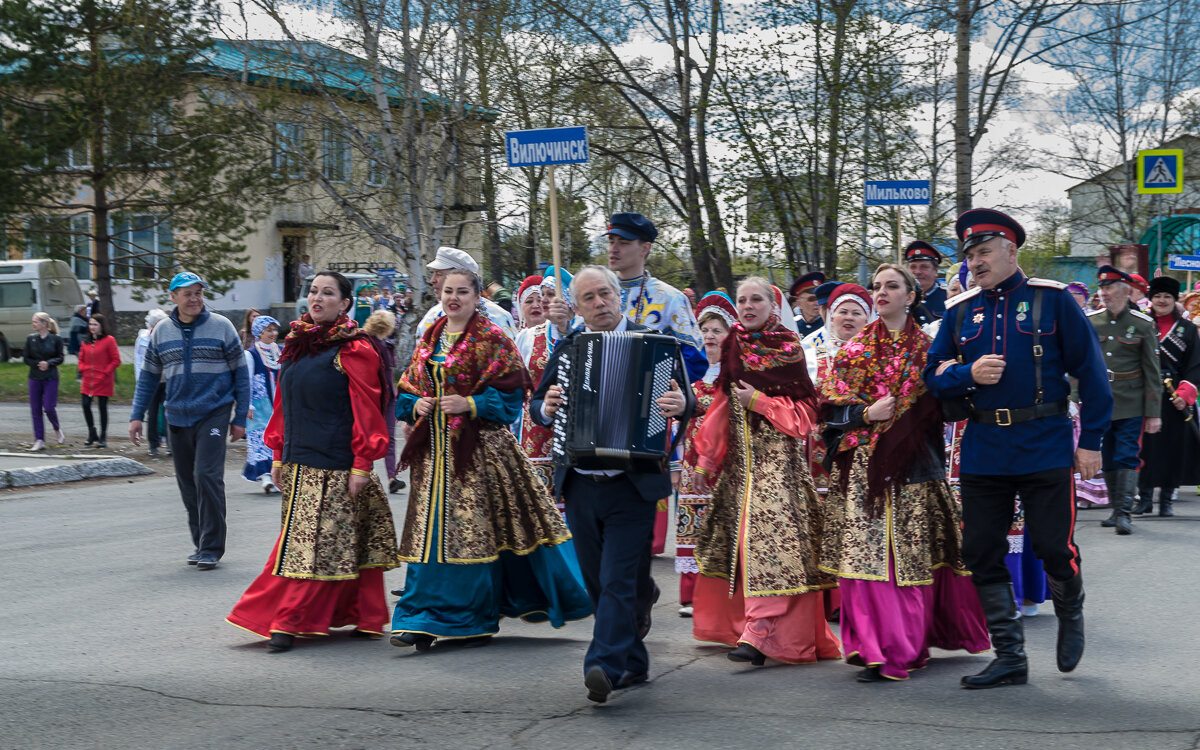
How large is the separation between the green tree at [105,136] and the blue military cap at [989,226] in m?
19.5

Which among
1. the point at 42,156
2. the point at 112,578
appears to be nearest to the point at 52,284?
the point at 42,156

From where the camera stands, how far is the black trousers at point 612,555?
5379 millimetres

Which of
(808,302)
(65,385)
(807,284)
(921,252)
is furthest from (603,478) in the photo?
(65,385)

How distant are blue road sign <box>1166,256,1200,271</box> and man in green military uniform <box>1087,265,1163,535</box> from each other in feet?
30.9

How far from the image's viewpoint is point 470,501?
264 inches

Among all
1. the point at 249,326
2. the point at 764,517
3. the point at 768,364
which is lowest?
the point at 764,517

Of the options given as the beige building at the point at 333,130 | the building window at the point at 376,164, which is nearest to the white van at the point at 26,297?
the beige building at the point at 333,130

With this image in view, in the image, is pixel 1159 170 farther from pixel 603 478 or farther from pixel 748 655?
pixel 603 478

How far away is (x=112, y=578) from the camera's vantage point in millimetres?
8914

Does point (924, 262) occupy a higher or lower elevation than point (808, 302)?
→ higher

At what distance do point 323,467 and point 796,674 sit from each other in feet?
8.77

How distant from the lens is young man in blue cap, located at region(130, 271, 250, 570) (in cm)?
893

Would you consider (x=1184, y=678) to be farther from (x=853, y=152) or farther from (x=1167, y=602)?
(x=853, y=152)

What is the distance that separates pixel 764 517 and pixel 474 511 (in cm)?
150
